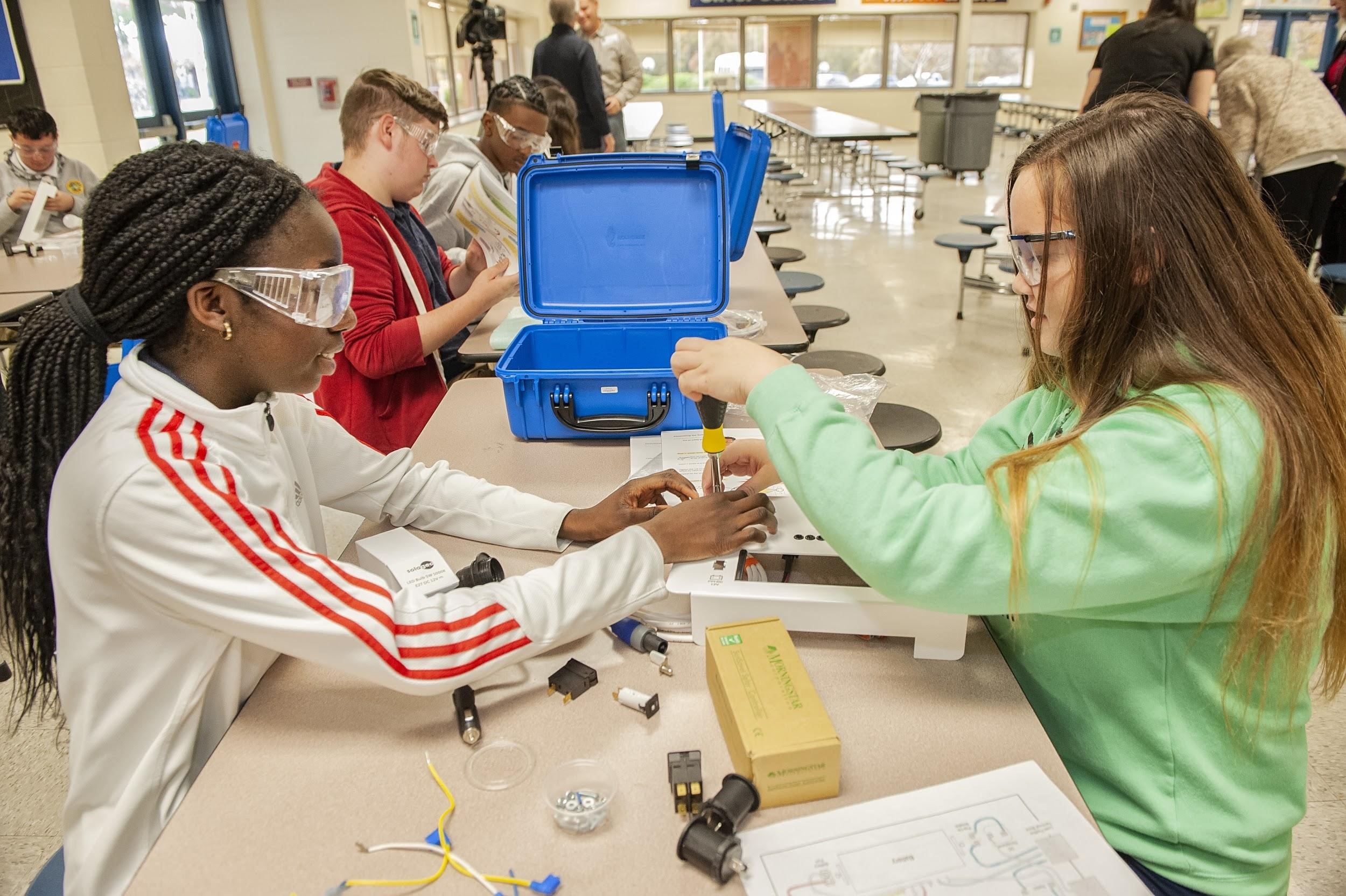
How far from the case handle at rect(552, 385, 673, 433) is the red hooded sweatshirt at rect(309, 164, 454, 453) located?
1.92 ft

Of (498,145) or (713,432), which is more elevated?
(498,145)

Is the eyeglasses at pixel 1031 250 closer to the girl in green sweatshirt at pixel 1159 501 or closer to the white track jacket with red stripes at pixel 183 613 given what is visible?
the girl in green sweatshirt at pixel 1159 501

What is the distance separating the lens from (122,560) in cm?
84

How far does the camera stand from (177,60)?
6461mm

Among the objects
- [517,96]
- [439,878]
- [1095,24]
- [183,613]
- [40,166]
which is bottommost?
[439,878]

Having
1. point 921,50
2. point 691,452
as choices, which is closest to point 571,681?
point 691,452

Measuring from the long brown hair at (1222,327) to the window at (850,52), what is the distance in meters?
14.5

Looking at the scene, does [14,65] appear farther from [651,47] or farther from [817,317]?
[651,47]

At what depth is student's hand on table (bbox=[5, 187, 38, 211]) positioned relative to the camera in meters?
3.66

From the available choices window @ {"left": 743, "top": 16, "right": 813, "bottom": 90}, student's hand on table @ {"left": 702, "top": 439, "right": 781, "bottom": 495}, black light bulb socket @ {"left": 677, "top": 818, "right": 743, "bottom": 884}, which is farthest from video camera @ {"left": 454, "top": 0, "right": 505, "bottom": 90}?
window @ {"left": 743, "top": 16, "right": 813, "bottom": 90}

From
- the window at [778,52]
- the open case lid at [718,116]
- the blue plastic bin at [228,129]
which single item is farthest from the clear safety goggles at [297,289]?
the window at [778,52]

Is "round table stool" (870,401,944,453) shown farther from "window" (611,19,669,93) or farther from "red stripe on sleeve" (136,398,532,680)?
"window" (611,19,669,93)

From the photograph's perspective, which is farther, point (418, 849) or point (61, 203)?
point (61, 203)

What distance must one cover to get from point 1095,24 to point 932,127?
704cm
